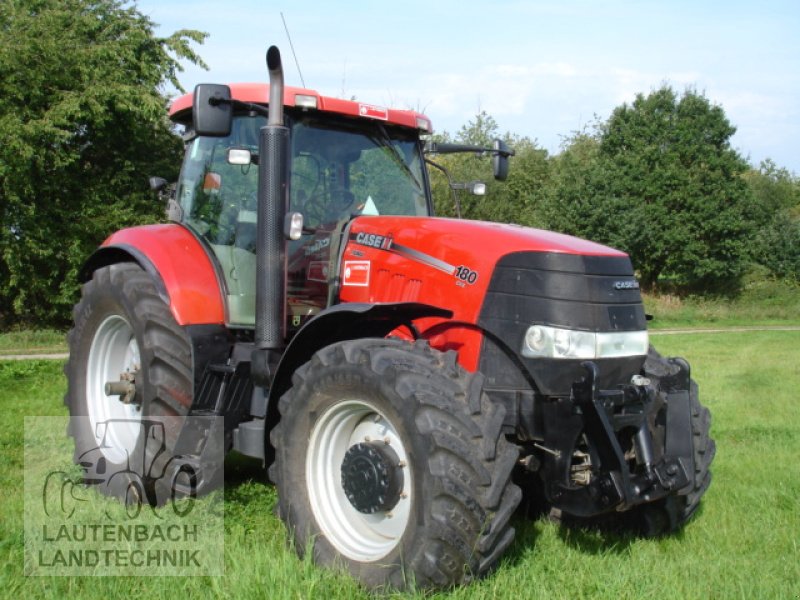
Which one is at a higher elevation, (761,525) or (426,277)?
(426,277)

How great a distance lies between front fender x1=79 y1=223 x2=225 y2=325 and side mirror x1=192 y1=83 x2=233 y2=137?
1177mm

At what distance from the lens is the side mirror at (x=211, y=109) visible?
13.4 feet

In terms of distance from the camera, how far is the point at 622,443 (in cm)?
385

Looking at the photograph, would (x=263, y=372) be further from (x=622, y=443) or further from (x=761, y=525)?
(x=761, y=525)

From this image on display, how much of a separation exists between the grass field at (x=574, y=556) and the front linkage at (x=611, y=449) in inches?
13.3

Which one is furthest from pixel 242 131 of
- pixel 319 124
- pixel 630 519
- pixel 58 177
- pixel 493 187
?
pixel 493 187

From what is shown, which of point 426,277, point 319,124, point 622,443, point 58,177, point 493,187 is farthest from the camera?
point 493,187

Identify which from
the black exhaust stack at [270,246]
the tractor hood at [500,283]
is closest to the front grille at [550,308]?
the tractor hood at [500,283]

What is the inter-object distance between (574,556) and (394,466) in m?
1.04

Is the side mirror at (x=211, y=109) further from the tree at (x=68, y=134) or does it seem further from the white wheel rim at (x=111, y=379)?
the tree at (x=68, y=134)

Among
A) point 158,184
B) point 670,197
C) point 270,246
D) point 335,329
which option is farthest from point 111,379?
point 670,197

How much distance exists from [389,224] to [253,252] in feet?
3.06

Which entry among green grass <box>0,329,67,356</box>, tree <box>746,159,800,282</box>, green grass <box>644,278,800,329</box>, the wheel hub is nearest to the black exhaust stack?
the wheel hub

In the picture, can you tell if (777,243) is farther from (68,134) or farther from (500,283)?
(500,283)
